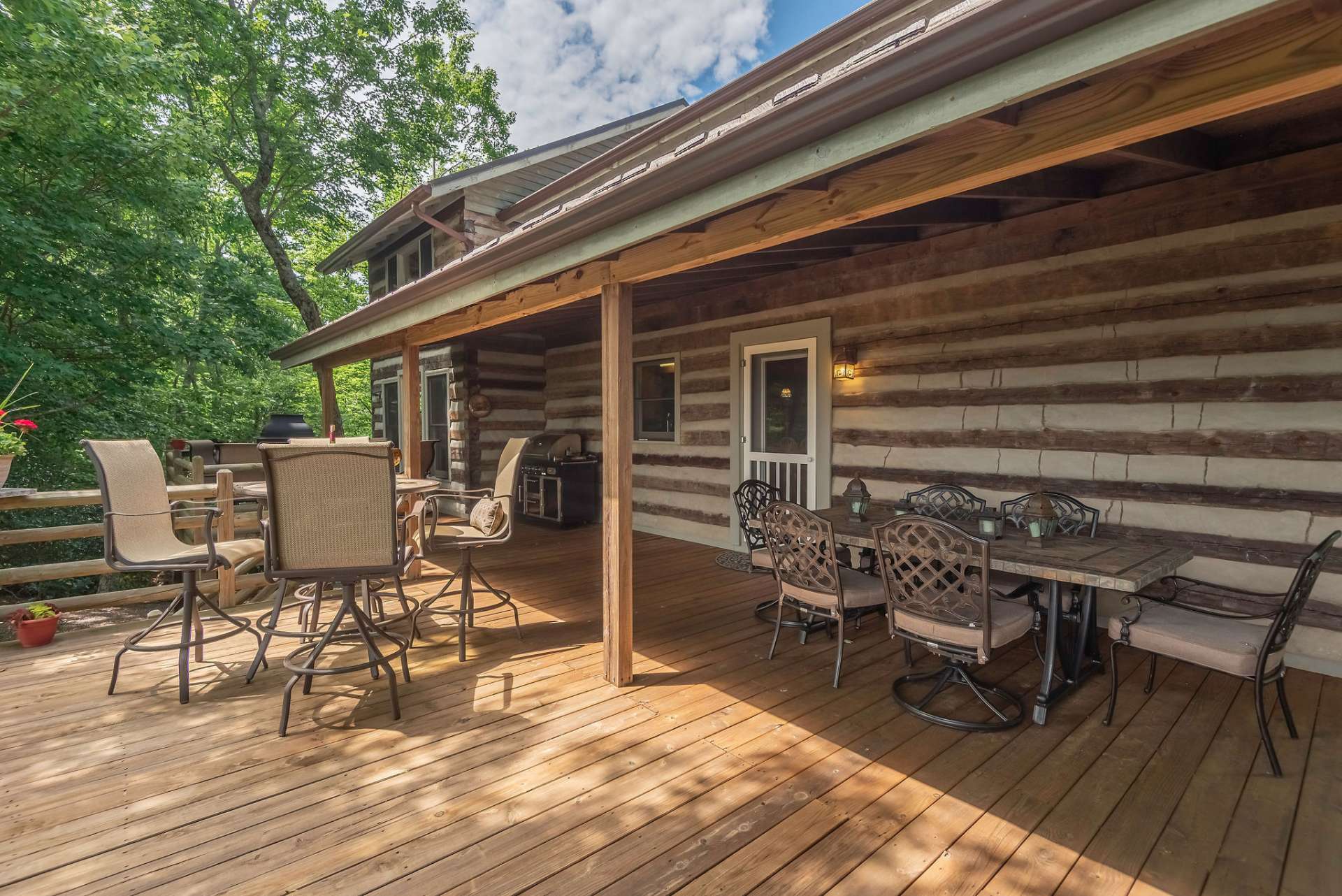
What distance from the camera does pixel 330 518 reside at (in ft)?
8.48

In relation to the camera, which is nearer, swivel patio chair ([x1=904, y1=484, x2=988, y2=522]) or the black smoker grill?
swivel patio chair ([x1=904, y1=484, x2=988, y2=522])

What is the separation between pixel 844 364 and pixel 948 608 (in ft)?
8.86

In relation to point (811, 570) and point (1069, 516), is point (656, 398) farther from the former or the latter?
point (1069, 516)

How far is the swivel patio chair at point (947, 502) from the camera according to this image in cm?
386

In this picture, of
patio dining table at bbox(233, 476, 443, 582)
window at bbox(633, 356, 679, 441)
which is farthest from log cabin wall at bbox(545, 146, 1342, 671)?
patio dining table at bbox(233, 476, 443, 582)

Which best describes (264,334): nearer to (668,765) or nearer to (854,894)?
(668,765)

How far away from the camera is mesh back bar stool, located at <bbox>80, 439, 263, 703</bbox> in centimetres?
285

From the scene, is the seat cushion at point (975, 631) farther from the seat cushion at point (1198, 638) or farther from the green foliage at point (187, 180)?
the green foliage at point (187, 180)

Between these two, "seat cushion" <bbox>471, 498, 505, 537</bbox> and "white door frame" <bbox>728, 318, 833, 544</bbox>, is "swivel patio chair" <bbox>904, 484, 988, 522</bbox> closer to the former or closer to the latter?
"white door frame" <bbox>728, 318, 833, 544</bbox>

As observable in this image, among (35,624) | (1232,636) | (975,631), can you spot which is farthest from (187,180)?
(1232,636)

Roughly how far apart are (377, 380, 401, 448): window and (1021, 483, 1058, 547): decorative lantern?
850cm

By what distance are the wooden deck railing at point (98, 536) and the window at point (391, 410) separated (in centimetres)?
428

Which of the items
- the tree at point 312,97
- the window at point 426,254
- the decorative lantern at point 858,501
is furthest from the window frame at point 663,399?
the tree at point 312,97

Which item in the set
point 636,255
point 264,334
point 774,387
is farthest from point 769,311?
point 264,334
